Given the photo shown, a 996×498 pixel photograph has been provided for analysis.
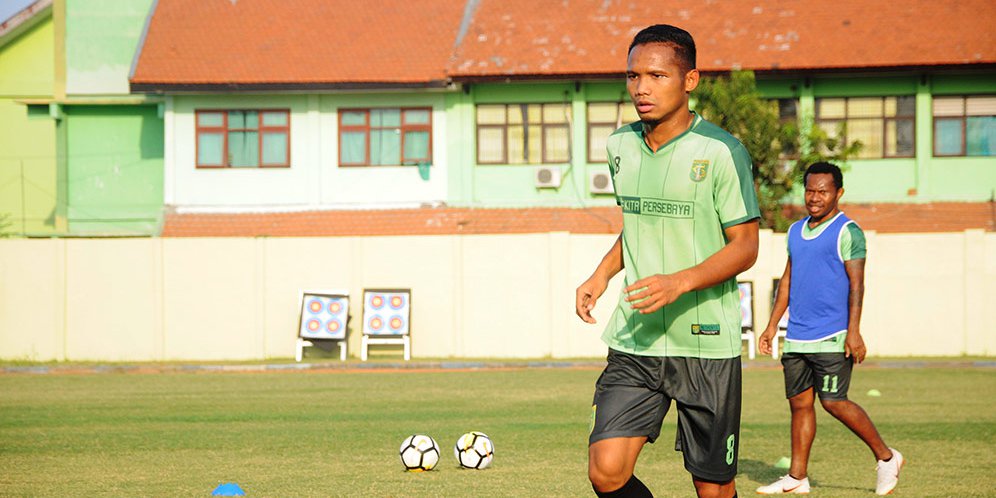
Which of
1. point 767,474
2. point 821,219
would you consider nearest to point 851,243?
point 821,219

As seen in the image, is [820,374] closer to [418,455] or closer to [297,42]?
[418,455]

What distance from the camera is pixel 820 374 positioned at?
9930 millimetres

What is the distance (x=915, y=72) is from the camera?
35.2 metres

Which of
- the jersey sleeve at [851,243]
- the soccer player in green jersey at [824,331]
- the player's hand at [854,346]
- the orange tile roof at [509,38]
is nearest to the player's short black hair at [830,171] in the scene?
the soccer player in green jersey at [824,331]

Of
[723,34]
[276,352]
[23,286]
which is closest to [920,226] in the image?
[723,34]

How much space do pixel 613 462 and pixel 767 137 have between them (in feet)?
88.0

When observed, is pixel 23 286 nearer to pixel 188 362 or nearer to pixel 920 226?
pixel 188 362

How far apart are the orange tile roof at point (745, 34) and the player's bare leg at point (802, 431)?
82.1ft

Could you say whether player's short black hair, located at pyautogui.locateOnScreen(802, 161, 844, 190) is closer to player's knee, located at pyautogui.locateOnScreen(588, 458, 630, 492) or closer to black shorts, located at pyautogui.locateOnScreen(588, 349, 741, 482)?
black shorts, located at pyautogui.locateOnScreen(588, 349, 741, 482)

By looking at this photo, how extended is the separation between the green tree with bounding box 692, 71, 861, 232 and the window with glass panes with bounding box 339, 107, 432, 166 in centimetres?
751

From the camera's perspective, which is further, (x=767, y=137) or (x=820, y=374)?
(x=767, y=137)

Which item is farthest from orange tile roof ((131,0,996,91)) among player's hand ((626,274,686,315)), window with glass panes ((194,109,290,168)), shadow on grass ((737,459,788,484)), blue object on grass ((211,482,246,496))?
player's hand ((626,274,686,315))

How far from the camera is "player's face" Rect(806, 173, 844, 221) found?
395 inches

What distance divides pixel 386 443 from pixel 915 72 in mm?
25999
